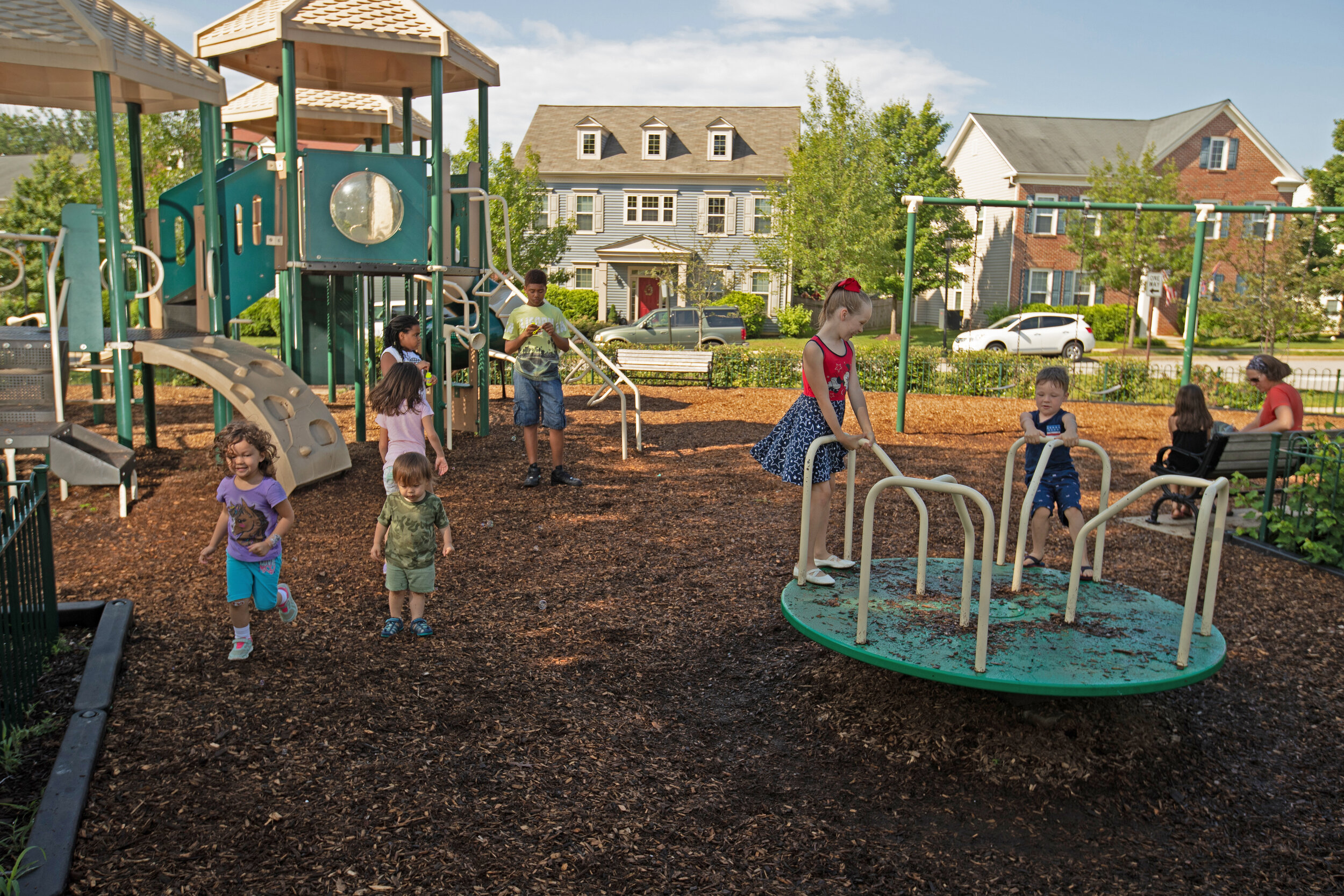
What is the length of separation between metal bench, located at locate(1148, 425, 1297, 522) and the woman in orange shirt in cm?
18

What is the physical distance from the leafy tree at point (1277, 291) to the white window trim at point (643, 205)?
61.6 feet

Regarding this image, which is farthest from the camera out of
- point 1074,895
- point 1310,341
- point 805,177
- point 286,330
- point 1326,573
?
point 1310,341

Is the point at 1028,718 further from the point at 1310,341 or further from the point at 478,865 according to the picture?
the point at 1310,341

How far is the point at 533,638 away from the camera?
5043 millimetres

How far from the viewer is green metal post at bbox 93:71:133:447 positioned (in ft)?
24.9

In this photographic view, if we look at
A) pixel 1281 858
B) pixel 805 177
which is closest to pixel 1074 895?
pixel 1281 858

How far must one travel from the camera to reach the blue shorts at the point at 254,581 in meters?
4.47

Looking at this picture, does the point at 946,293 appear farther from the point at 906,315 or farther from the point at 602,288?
the point at 602,288

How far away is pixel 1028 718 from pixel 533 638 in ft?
7.95

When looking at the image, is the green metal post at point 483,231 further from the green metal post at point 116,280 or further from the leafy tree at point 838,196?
the leafy tree at point 838,196

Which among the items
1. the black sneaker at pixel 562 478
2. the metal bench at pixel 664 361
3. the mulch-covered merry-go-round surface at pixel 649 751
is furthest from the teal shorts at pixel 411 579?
the metal bench at pixel 664 361

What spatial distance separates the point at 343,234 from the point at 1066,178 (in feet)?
111

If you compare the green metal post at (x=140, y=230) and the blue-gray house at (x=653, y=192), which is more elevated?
the blue-gray house at (x=653, y=192)

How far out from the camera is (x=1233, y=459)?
737cm
